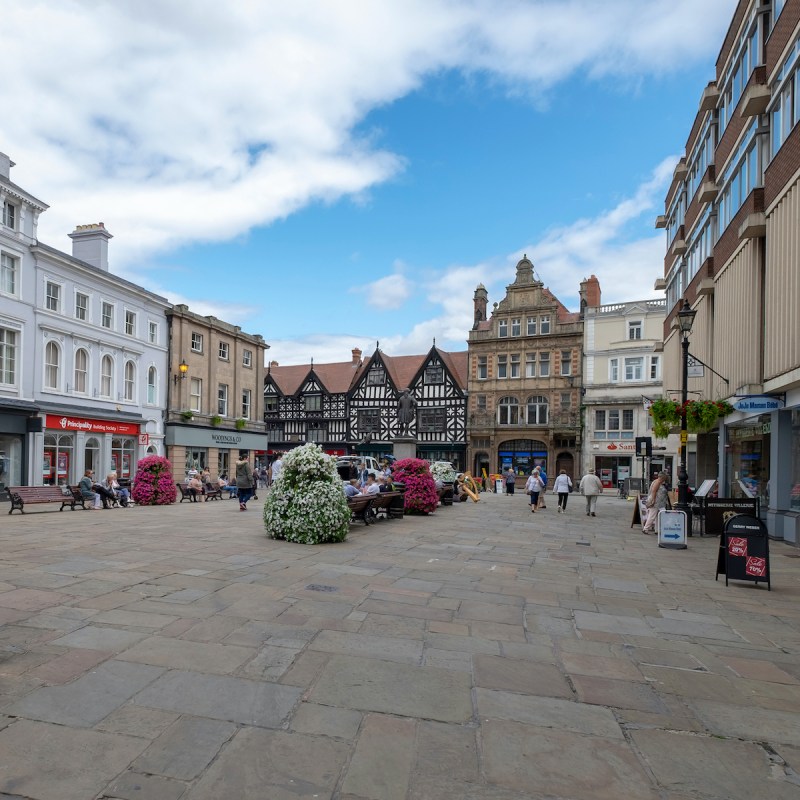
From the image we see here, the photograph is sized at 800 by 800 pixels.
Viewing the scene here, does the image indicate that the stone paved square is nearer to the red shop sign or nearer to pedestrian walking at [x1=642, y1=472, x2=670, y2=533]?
pedestrian walking at [x1=642, y1=472, x2=670, y2=533]

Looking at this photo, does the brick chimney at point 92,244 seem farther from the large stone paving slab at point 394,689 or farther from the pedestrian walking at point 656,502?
the large stone paving slab at point 394,689

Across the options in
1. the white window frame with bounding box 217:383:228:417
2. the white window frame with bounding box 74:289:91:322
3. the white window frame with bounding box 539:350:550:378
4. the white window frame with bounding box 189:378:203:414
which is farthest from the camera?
the white window frame with bounding box 539:350:550:378

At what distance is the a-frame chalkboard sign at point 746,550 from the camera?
27.4 feet

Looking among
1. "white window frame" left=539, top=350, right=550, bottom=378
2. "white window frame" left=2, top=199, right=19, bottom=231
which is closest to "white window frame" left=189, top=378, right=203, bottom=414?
"white window frame" left=2, top=199, right=19, bottom=231

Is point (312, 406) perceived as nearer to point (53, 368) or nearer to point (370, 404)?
point (370, 404)

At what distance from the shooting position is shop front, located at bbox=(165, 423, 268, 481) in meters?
32.9

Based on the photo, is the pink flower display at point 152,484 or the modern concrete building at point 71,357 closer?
the pink flower display at point 152,484

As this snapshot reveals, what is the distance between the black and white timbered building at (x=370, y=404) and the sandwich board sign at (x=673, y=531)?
3645cm

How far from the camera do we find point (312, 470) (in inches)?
442

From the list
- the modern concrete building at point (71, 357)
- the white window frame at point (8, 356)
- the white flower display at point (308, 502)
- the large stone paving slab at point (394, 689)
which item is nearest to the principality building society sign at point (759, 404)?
the white flower display at point (308, 502)

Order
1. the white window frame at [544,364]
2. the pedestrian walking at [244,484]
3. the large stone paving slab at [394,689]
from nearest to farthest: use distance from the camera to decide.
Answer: the large stone paving slab at [394,689], the pedestrian walking at [244,484], the white window frame at [544,364]

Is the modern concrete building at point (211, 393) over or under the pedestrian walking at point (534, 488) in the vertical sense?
over

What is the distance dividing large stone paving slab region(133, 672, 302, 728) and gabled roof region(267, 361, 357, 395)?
52378 mm

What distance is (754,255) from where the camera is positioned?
1570 cm
